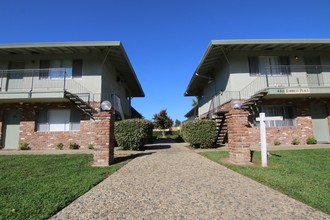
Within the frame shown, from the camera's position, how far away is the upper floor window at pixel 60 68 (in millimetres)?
14578

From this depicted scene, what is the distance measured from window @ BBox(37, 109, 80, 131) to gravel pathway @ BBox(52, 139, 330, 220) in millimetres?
9496

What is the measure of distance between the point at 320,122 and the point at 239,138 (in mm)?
11196

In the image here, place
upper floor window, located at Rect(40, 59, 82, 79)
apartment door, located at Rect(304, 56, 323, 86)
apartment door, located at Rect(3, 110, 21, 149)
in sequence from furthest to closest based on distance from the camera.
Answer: apartment door, located at Rect(304, 56, 323, 86)
upper floor window, located at Rect(40, 59, 82, 79)
apartment door, located at Rect(3, 110, 21, 149)

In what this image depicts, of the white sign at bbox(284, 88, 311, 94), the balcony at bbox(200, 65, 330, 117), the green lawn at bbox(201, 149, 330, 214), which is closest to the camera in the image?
the green lawn at bbox(201, 149, 330, 214)

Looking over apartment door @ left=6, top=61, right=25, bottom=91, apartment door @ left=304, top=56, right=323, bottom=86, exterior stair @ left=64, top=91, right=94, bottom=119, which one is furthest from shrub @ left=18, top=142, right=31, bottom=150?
apartment door @ left=304, top=56, right=323, bottom=86

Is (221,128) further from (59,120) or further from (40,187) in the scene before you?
(40,187)

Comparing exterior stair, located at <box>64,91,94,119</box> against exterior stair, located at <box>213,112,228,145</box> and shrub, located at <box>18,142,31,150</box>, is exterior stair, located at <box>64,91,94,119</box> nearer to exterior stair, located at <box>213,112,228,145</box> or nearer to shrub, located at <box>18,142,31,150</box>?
shrub, located at <box>18,142,31,150</box>

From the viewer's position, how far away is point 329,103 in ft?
50.7

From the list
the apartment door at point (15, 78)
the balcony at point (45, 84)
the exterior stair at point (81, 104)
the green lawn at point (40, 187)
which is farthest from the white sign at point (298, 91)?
the apartment door at point (15, 78)

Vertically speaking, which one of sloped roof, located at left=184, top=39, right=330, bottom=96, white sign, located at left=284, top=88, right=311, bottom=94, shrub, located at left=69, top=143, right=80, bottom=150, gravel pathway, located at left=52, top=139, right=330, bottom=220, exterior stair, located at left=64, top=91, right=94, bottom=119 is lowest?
gravel pathway, located at left=52, top=139, right=330, bottom=220

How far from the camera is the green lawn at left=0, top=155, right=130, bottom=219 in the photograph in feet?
11.5

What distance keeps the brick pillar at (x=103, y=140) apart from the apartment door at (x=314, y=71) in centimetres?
1466

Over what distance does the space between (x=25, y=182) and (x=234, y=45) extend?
13.4 m

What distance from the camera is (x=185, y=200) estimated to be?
13.3ft
